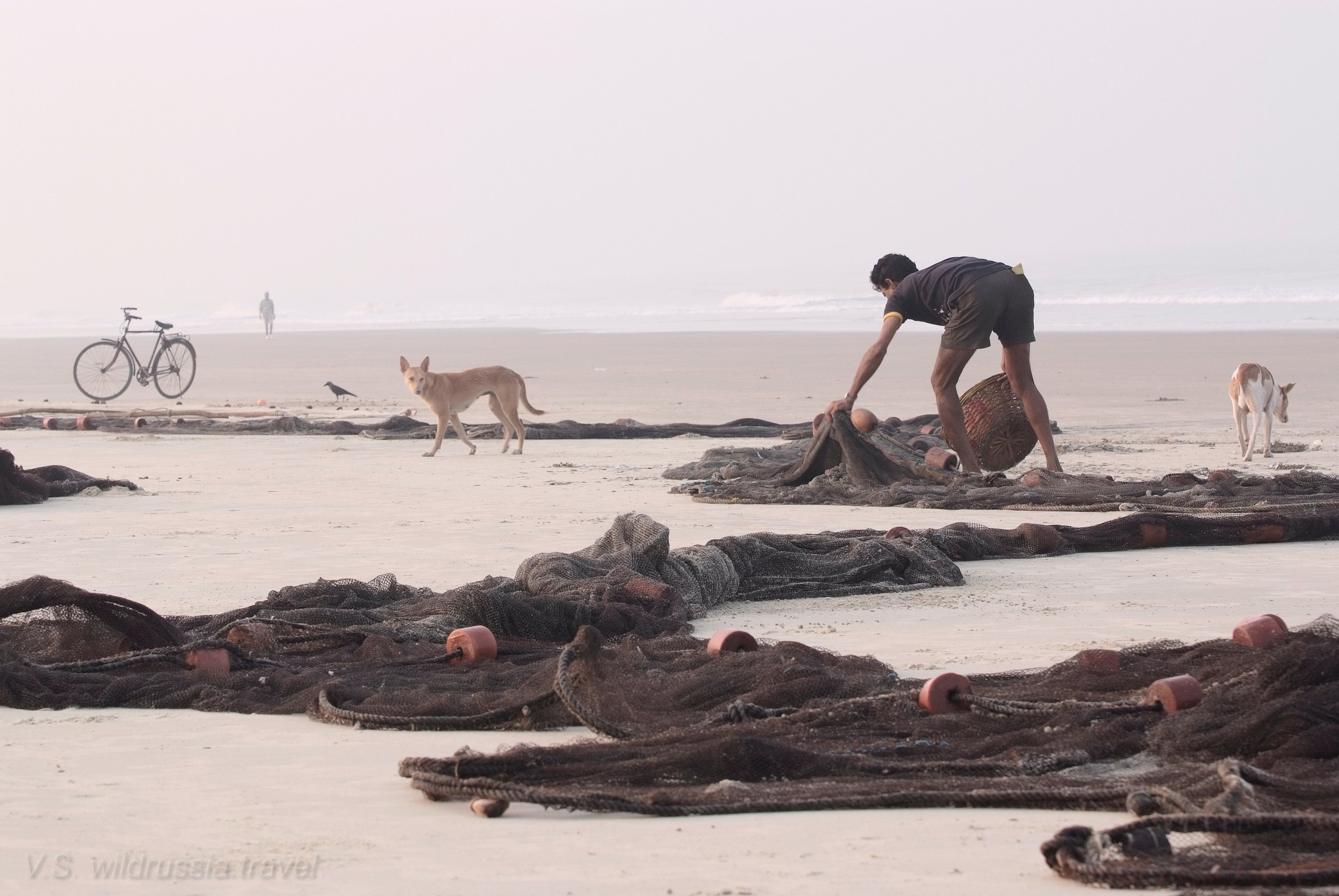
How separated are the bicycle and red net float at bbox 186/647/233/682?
18.2 meters

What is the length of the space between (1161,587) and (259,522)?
5.37 meters

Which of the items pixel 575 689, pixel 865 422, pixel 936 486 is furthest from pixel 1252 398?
pixel 575 689

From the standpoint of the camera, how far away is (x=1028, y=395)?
34.9 feet

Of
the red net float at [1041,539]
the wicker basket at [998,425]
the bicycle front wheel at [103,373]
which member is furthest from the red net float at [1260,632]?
the bicycle front wheel at [103,373]

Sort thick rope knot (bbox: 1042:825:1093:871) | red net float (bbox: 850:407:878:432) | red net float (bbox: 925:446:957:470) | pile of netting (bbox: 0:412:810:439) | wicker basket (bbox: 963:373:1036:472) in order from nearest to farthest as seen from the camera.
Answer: thick rope knot (bbox: 1042:825:1093:871), red net float (bbox: 925:446:957:470), red net float (bbox: 850:407:878:432), wicker basket (bbox: 963:373:1036:472), pile of netting (bbox: 0:412:810:439)

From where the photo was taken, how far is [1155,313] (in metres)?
59.1

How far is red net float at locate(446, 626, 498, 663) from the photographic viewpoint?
190 inches

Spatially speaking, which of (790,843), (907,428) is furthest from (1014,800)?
(907,428)

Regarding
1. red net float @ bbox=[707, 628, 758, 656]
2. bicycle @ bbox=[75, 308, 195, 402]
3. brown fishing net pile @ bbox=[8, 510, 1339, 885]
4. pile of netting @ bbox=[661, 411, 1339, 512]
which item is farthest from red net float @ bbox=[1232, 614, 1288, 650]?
bicycle @ bbox=[75, 308, 195, 402]

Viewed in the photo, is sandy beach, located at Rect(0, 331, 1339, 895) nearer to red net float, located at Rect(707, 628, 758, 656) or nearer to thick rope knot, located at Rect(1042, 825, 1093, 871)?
thick rope knot, located at Rect(1042, 825, 1093, 871)

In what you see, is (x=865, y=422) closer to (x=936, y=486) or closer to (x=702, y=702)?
(x=936, y=486)

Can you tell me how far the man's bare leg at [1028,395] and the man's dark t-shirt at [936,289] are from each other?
569 mm

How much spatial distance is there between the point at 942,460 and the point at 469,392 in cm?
620

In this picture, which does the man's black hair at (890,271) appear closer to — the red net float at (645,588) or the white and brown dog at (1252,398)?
the white and brown dog at (1252,398)
